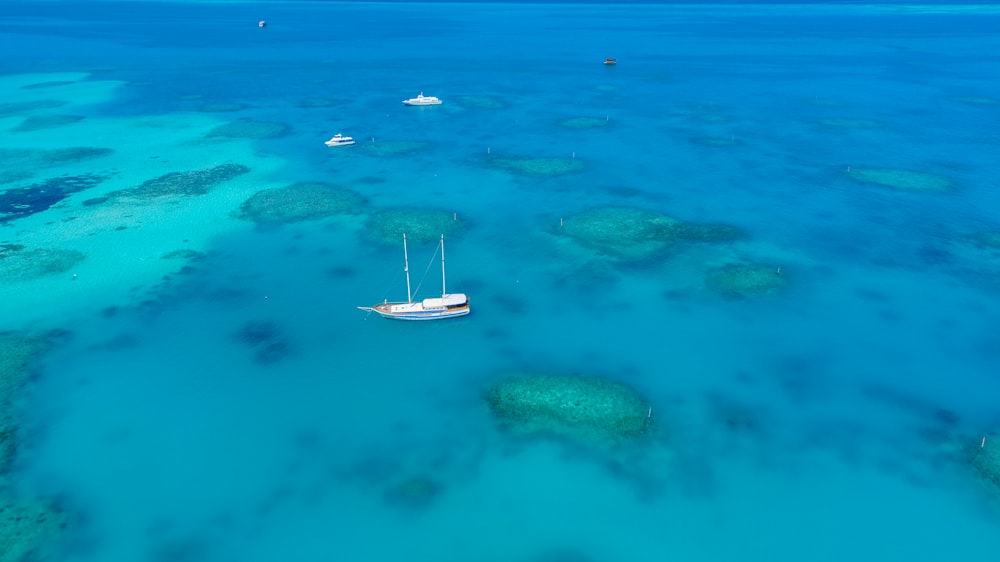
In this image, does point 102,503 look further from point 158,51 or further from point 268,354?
point 158,51

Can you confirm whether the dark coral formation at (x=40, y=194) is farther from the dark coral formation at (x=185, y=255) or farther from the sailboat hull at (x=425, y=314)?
the sailboat hull at (x=425, y=314)

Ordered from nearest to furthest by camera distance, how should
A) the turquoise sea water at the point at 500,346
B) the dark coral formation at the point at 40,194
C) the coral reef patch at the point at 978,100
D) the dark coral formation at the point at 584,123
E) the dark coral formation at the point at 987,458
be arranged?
the turquoise sea water at the point at 500,346, the dark coral formation at the point at 987,458, the dark coral formation at the point at 40,194, the dark coral formation at the point at 584,123, the coral reef patch at the point at 978,100

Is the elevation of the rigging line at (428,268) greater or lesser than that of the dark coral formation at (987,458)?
greater

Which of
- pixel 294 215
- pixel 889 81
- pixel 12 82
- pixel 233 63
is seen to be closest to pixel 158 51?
pixel 233 63

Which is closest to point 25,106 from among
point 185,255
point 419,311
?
point 185,255

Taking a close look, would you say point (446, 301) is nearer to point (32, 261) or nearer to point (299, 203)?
point (299, 203)

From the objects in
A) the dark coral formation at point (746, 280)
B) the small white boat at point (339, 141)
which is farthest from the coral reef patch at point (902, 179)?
the small white boat at point (339, 141)

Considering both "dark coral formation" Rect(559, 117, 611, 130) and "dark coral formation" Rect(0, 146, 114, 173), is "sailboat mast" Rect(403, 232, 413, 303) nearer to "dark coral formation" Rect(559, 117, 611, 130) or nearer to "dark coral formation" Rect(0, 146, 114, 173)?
"dark coral formation" Rect(559, 117, 611, 130)
